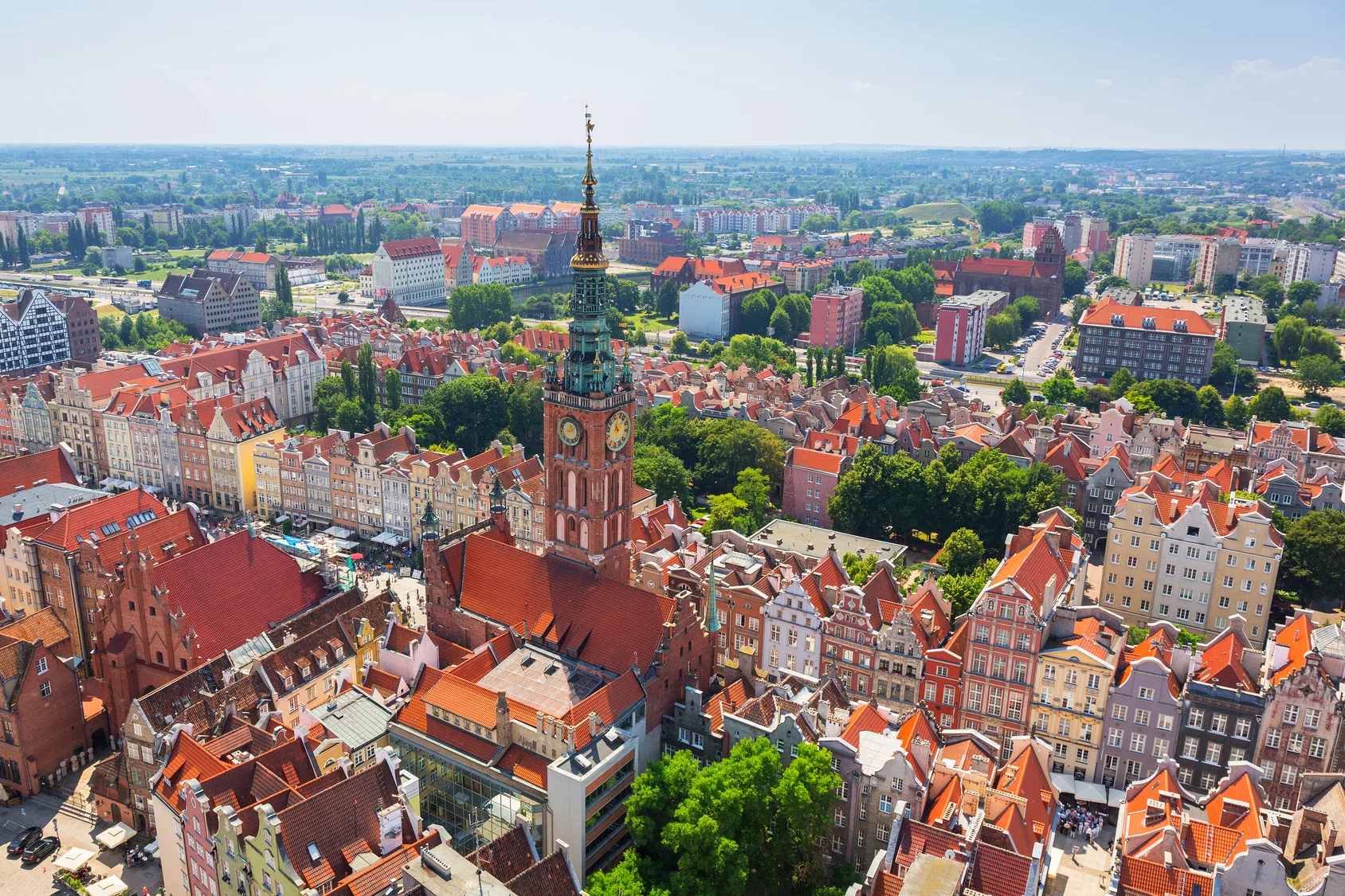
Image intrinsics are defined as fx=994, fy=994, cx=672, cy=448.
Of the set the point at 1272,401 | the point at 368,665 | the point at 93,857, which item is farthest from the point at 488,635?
the point at 1272,401

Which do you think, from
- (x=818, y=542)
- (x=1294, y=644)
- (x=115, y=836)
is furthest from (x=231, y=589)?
(x=1294, y=644)

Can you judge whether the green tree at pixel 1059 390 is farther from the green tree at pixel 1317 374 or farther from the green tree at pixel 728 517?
the green tree at pixel 728 517

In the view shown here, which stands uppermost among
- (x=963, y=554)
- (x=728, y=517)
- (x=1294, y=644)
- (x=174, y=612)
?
(x=174, y=612)

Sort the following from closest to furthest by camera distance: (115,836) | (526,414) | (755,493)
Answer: (115,836) → (755,493) → (526,414)

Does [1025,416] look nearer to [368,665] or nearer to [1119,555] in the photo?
[1119,555]

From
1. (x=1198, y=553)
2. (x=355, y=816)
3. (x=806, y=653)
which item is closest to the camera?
(x=355, y=816)

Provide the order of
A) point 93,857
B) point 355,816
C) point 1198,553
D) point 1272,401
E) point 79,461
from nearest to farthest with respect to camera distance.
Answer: point 355,816
point 93,857
point 1198,553
point 79,461
point 1272,401

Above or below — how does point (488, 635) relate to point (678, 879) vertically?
above

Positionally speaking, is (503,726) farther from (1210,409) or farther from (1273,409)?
(1273,409)
